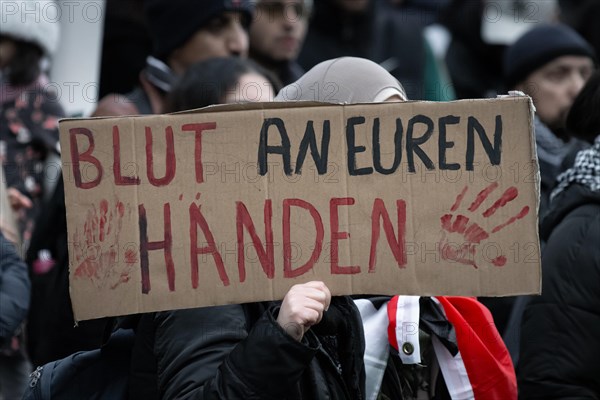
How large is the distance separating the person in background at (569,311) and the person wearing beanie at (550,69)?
1800 mm

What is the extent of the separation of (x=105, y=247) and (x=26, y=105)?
260cm

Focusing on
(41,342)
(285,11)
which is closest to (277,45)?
(285,11)

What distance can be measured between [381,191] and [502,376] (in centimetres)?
66

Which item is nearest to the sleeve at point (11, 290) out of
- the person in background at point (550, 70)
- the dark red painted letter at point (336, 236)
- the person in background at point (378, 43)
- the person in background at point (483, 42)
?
the dark red painted letter at point (336, 236)

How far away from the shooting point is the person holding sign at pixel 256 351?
8.43ft

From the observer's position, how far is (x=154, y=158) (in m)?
2.76

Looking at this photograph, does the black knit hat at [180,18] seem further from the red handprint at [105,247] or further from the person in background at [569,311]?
the red handprint at [105,247]

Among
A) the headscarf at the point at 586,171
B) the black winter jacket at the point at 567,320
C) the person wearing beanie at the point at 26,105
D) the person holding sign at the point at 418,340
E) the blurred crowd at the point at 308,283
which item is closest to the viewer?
the blurred crowd at the point at 308,283

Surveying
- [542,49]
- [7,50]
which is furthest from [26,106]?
[542,49]

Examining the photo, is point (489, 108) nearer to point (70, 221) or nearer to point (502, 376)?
point (502, 376)

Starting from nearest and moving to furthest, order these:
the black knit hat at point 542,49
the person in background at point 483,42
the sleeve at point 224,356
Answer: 1. the sleeve at point 224,356
2. the black knit hat at point 542,49
3. the person in background at point 483,42

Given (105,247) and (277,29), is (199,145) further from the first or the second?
(277,29)

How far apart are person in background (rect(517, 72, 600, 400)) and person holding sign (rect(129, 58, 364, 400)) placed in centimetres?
71

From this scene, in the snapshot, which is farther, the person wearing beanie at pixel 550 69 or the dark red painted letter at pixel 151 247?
the person wearing beanie at pixel 550 69
